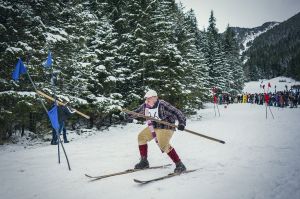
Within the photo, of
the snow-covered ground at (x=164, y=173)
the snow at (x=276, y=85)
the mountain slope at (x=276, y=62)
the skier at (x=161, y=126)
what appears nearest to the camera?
the snow-covered ground at (x=164, y=173)

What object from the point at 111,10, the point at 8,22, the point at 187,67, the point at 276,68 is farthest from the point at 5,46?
the point at 276,68

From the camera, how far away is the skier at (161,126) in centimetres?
644

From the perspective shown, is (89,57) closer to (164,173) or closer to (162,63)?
(162,63)

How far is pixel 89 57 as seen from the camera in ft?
50.9

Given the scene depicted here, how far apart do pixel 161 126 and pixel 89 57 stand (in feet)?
33.8

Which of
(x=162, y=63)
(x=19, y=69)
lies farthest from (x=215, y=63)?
(x=19, y=69)

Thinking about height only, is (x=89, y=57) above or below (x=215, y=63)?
below

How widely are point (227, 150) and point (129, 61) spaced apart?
468 inches

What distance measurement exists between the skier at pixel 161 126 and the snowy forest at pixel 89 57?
6567 mm

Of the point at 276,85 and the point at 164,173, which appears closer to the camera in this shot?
the point at 164,173

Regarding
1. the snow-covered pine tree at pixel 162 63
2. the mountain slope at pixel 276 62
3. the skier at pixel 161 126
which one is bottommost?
the skier at pixel 161 126

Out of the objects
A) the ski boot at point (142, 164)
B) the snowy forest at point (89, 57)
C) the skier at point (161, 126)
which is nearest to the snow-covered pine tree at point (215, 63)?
the snowy forest at point (89, 57)

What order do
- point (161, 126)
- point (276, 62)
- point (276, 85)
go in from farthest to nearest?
point (276, 62) → point (276, 85) → point (161, 126)

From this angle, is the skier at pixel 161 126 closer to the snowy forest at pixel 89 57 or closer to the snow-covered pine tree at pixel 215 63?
the snowy forest at pixel 89 57
